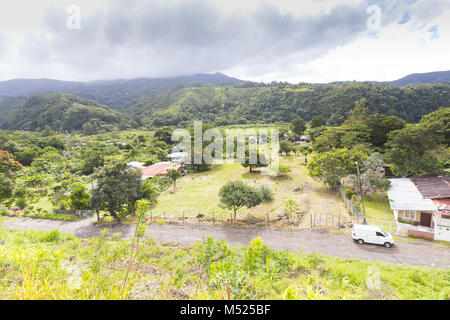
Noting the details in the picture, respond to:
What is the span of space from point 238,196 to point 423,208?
9731 millimetres

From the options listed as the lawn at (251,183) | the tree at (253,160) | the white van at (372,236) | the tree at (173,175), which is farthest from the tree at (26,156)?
the white van at (372,236)

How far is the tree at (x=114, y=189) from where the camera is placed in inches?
483

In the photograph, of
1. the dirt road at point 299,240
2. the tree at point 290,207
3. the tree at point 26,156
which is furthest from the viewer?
the tree at point 26,156

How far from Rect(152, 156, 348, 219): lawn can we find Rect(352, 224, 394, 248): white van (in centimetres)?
332

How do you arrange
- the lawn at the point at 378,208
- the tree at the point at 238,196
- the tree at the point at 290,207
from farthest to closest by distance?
the tree at the point at 290,207
the tree at the point at 238,196
the lawn at the point at 378,208

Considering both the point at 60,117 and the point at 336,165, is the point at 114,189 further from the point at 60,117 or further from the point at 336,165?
the point at 60,117

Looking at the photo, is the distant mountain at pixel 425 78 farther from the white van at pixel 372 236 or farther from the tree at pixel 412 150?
the white van at pixel 372 236

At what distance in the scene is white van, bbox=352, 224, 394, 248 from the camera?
9.03 m

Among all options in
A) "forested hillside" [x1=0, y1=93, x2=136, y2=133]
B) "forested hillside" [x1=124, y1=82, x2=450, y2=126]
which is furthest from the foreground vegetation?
"forested hillside" [x1=0, y1=93, x2=136, y2=133]

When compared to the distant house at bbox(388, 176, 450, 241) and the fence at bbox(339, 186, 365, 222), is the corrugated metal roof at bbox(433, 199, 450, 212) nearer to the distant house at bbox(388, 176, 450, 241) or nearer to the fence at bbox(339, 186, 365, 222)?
the distant house at bbox(388, 176, 450, 241)

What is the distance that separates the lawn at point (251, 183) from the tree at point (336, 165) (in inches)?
55.2

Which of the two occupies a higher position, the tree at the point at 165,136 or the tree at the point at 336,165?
the tree at the point at 165,136
